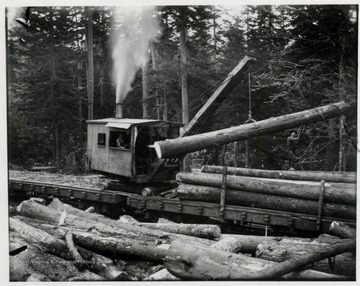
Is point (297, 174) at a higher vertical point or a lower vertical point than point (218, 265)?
higher

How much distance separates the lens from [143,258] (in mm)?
4871

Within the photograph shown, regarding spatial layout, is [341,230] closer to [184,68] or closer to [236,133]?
[236,133]

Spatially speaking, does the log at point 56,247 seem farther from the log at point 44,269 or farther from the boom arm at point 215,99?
the boom arm at point 215,99

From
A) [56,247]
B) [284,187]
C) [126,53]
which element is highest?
[126,53]

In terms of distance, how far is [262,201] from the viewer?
6.46 metres

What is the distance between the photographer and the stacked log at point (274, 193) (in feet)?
18.5

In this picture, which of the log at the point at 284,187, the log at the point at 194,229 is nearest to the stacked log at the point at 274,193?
the log at the point at 284,187

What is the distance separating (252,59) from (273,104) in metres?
2.12

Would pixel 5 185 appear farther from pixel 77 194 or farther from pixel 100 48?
pixel 100 48

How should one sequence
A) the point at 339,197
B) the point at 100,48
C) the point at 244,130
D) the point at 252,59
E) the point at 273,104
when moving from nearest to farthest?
the point at 339,197
the point at 244,130
the point at 252,59
the point at 273,104
the point at 100,48

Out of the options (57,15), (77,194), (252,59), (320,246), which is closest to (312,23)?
(252,59)

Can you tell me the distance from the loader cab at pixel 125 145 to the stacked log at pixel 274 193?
1.50 m

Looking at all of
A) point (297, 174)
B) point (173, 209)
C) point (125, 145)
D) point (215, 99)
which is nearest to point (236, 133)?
point (297, 174)

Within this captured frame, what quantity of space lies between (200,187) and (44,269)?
353 cm
